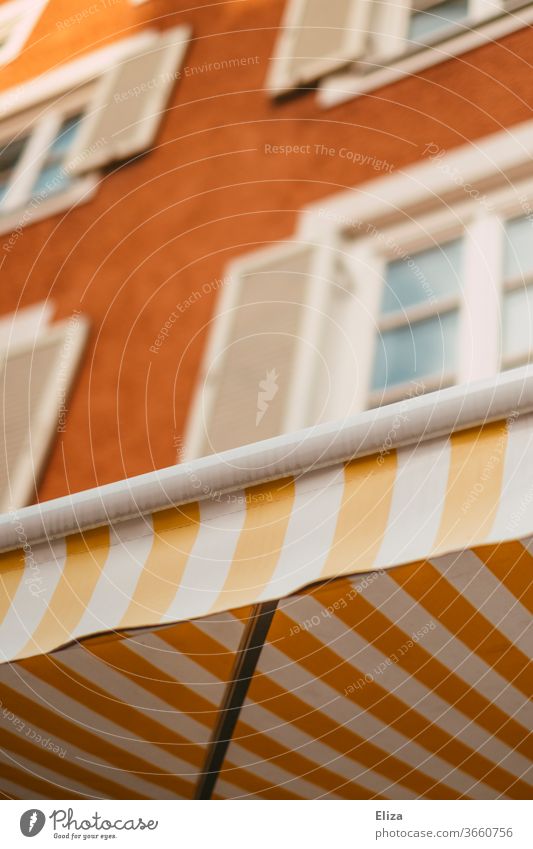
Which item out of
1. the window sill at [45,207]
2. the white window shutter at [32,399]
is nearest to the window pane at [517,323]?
the white window shutter at [32,399]

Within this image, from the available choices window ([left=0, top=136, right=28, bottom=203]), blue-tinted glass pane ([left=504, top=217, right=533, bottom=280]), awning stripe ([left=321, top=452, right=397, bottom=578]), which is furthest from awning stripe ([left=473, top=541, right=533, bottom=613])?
window ([left=0, top=136, right=28, bottom=203])

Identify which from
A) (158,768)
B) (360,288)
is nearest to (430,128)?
(360,288)

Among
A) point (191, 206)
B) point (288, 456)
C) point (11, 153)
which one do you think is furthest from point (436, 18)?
point (288, 456)

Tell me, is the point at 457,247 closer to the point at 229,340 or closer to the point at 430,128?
the point at 430,128

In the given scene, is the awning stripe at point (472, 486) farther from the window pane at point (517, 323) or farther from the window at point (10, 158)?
the window at point (10, 158)

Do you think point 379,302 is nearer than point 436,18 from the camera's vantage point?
Yes

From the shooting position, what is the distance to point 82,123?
211 inches

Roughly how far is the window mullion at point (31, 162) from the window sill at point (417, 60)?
7.07 ft

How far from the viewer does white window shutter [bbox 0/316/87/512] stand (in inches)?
158

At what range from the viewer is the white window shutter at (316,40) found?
4.31 m

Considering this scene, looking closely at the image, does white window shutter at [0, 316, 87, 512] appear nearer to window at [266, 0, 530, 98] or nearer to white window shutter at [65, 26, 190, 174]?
white window shutter at [65, 26, 190, 174]

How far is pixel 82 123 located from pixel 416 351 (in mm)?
3146

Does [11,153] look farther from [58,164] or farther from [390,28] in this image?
A: [390,28]

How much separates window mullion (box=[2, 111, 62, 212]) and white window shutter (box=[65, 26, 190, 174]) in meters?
0.40
